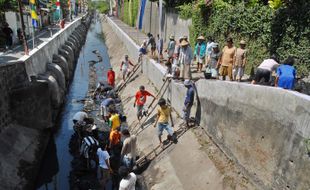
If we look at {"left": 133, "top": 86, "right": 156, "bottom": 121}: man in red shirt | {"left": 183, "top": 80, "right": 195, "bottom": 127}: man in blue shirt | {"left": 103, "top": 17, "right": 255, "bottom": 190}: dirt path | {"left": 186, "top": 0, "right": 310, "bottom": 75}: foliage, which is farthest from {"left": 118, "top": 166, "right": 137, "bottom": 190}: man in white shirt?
{"left": 186, "top": 0, "right": 310, "bottom": 75}: foliage

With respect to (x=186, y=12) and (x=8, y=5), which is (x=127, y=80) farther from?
(x=8, y=5)

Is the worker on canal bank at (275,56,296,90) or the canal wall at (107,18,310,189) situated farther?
the worker on canal bank at (275,56,296,90)

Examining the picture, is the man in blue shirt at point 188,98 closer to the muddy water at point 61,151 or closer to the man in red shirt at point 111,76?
the muddy water at point 61,151

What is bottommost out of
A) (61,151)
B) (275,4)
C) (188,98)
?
(61,151)

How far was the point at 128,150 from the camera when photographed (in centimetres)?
1126

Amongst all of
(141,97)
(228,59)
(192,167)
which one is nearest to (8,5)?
(141,97)

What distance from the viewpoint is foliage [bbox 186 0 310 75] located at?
1131 centimetres

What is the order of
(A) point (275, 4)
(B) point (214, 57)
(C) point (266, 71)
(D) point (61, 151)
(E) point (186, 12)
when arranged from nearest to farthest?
1. (C) point (266, 71)
2. (A) point (275, 4)
3. (B) point (214, 57)
4. (D) point (61, 151)
5. (E) point (186, 12)

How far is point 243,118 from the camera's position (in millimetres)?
9367

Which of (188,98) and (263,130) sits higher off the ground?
(263,130)

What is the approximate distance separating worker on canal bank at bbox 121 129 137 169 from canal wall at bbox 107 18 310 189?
2.88m

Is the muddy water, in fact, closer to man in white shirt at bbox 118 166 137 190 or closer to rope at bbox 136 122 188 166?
Answer: rope at bbox 136 122 188 166

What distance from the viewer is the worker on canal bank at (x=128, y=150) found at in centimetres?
1103

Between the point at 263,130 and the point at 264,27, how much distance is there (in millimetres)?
6551
